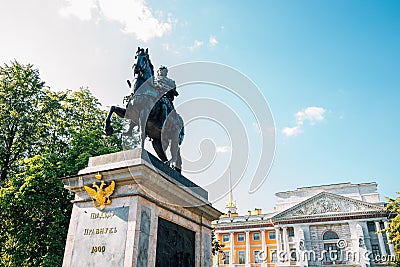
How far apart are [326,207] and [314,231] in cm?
459

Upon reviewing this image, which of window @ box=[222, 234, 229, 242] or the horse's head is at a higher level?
window @ box=[222, 234, 229, 242]

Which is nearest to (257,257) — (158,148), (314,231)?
(314,231)

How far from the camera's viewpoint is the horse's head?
22.8 feet

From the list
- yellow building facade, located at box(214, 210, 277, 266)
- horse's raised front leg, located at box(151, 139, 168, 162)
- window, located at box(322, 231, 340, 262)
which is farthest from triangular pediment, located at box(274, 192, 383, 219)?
horse's raised front leg, located at box(151, 139, 168, 162)

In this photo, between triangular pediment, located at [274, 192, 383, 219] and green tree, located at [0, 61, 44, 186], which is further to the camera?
triangular pediment, located at [274, 192, 383, 219]

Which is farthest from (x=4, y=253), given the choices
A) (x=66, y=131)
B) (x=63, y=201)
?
(x=66, y=131)

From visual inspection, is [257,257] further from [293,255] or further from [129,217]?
[129,217]

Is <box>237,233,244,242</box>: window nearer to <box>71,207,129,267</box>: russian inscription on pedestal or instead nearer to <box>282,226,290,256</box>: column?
<box>282,226,290,256</box>: column

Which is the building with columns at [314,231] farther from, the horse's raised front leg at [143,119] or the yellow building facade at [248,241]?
the horse's raised front leg at [143,119]

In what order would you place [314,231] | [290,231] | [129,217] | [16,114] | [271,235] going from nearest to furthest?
[129,217], [16,114], [314,231], [290,231], [271,235]

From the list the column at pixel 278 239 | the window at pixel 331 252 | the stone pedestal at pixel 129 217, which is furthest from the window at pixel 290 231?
the stone pedestal at pixel 129 217

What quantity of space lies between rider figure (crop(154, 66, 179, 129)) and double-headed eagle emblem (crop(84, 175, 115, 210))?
2133mm

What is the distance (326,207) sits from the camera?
184ft

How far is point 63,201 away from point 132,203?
1162 centimetres
